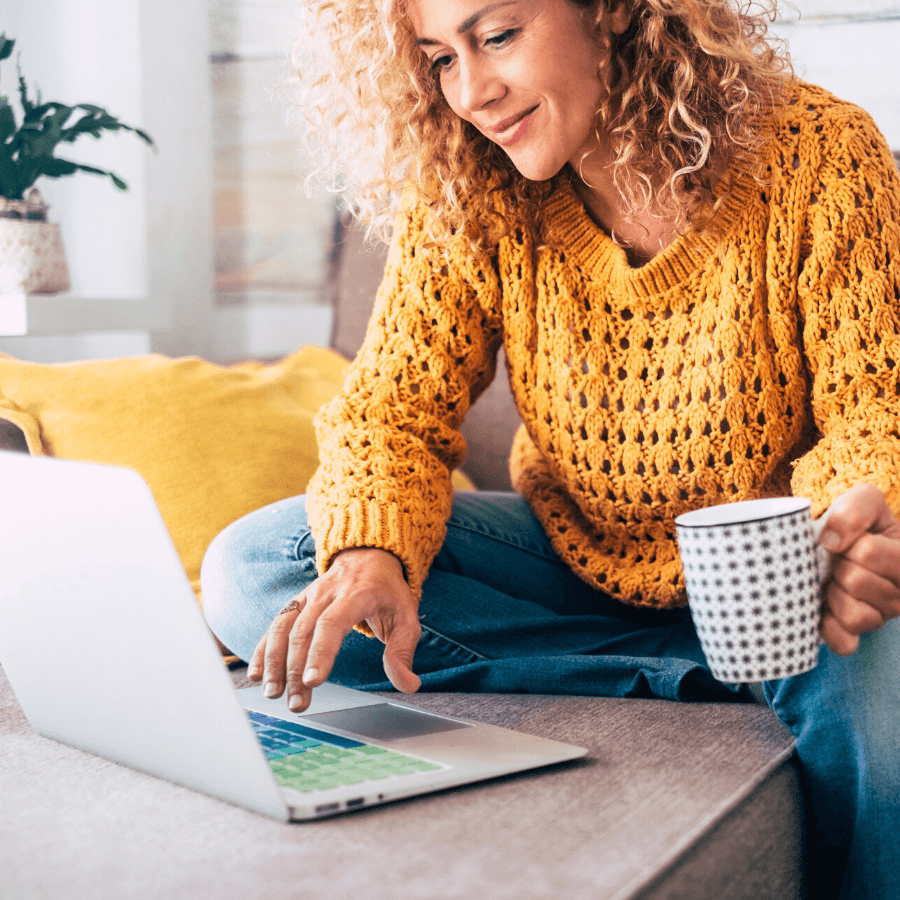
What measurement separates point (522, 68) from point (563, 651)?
58 centimetres

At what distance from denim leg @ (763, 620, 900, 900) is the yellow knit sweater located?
137 mm

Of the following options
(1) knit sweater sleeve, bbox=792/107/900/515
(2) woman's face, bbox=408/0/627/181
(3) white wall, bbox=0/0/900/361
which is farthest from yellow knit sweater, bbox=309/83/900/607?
(3) white wall, bbox=0/0/900/361

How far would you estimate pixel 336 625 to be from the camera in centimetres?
75

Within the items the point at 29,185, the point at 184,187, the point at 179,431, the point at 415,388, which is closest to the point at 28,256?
the point at 29,185

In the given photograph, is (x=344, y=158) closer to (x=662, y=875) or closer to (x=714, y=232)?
(x=714, y=232)

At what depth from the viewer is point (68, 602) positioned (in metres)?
0.63

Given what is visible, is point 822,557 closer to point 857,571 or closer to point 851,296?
point 857,571

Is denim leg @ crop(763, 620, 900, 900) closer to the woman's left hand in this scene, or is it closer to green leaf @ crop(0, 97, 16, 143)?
the woman's left hand

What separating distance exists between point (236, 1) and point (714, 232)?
1565 millimetres

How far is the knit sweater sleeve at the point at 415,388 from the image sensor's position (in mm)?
931

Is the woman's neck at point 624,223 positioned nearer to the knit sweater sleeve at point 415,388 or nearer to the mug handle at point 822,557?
the knit sweater sleeve at point 415,388

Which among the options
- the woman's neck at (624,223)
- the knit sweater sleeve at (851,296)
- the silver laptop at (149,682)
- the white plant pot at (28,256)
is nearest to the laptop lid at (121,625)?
the silver laptop at (149,682)

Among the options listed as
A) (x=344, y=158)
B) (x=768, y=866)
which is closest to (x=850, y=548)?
(x=768, y=866)

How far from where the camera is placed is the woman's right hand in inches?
28.4
